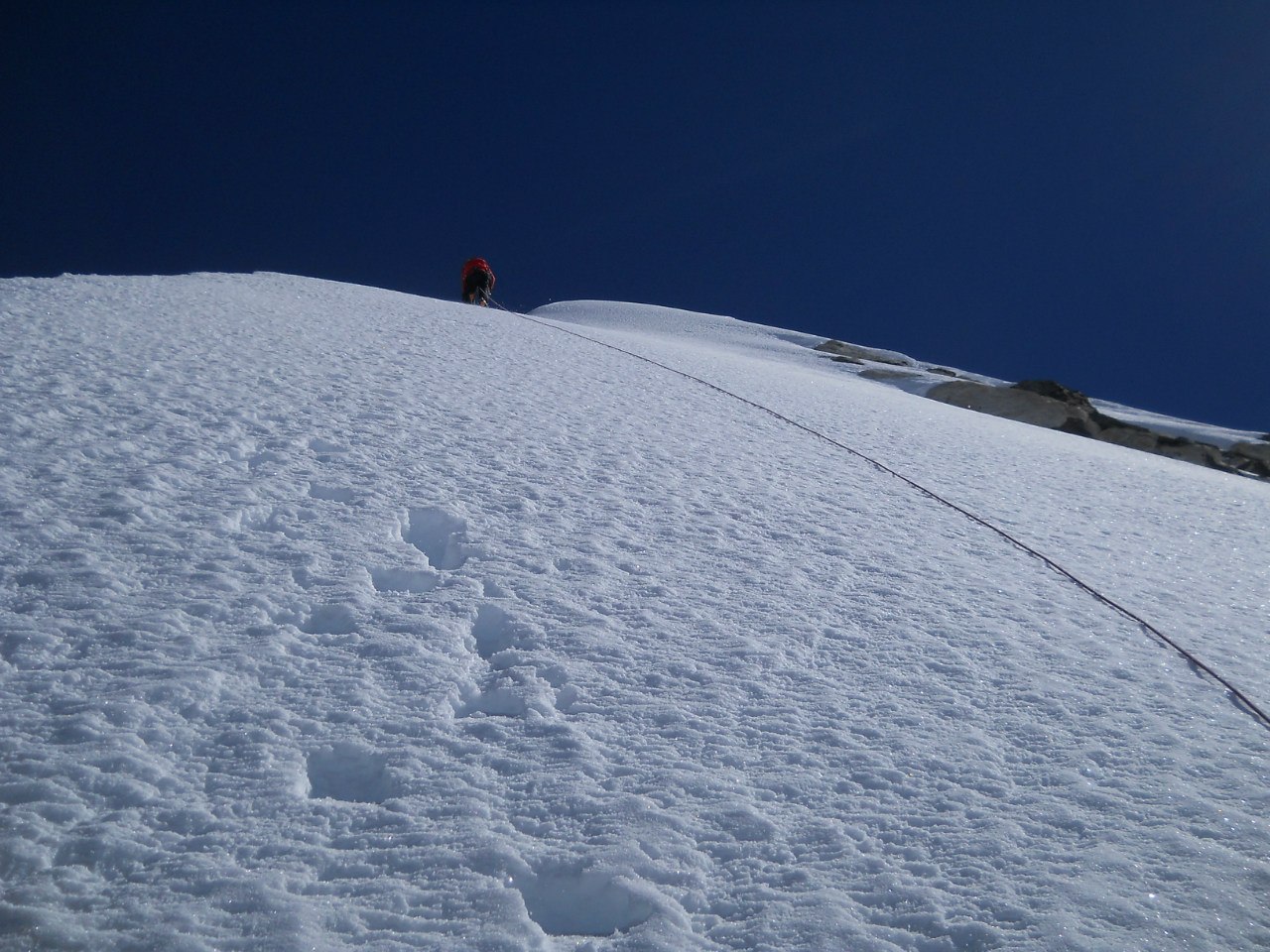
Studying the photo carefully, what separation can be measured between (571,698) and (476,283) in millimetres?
16373

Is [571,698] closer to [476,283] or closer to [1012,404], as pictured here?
[1012,404]

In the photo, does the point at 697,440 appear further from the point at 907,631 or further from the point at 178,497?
the point at 178,497

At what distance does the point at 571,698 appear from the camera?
282 centimetres

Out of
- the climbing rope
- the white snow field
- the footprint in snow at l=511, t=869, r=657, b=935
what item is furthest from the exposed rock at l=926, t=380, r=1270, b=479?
the footprint in snow at l=511, t=869, r=657, b=935

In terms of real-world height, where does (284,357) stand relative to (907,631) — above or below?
above

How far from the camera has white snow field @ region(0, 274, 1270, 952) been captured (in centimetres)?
203

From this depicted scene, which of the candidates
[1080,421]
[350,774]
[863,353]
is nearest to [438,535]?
[350,774]

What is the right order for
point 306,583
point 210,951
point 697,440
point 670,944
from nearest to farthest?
1. point 210,951
2. point 670,944
3. point 306,583
4. point 697,440

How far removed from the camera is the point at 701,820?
231 cm

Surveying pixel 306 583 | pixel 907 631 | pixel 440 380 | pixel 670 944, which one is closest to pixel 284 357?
pixel 440 380

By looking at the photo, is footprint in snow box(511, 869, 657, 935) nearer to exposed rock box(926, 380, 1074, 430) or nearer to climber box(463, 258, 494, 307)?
exposed rock box(926, 380, 1074, 430)

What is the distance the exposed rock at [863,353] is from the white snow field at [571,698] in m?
19.8

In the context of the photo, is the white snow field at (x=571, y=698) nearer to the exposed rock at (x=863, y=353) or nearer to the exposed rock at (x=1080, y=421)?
the exposed rock at (x=1080, y=421)

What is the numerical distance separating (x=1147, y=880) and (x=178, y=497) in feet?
14.1
